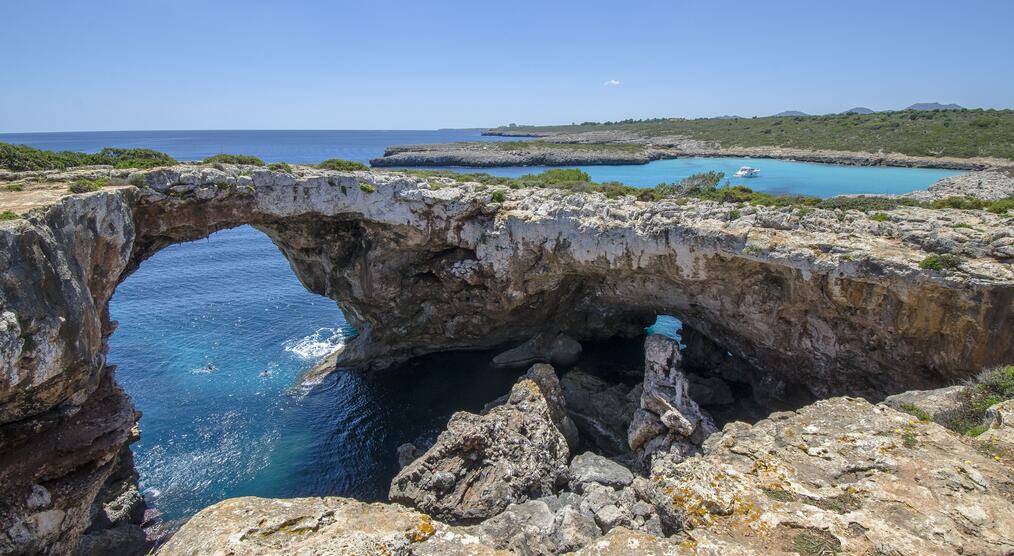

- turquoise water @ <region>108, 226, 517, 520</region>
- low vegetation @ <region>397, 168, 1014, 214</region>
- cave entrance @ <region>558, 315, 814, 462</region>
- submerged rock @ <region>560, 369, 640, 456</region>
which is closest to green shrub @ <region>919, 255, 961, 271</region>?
low vegetation @ <region>397, 168, 1014, 214</region>

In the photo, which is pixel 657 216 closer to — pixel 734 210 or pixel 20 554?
pixel 734 210

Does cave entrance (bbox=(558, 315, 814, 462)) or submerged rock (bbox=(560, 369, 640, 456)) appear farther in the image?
cave entrance (bbox=(558, 315, 814, 462))

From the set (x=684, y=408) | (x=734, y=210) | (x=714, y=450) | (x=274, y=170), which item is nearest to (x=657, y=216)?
(x=734, y=210)

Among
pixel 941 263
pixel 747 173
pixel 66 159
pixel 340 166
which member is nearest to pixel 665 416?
pixel 941 263

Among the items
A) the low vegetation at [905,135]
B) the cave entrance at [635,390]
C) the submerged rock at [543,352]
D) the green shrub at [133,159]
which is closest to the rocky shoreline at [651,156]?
the low vegetation at [905,135]

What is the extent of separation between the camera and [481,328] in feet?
103

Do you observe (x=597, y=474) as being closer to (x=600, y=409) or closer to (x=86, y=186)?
(x=600, y=409)

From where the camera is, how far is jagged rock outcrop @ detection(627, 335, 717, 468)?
19250 millimetres

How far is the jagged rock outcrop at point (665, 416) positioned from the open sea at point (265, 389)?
31.6 ft

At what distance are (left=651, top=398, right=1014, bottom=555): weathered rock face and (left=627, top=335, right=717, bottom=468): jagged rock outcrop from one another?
8094mm

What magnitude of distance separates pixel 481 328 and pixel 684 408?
1457cm

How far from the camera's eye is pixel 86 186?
55.0 ft

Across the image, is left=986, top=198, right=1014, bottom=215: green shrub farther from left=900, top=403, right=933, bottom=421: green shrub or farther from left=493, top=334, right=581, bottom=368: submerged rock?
left=493, top=334, right=581, bottom=368: submerged rock

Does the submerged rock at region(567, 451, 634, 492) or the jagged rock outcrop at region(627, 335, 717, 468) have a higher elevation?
the jagged rock outcrop at region(627, 335, 717, 468)
